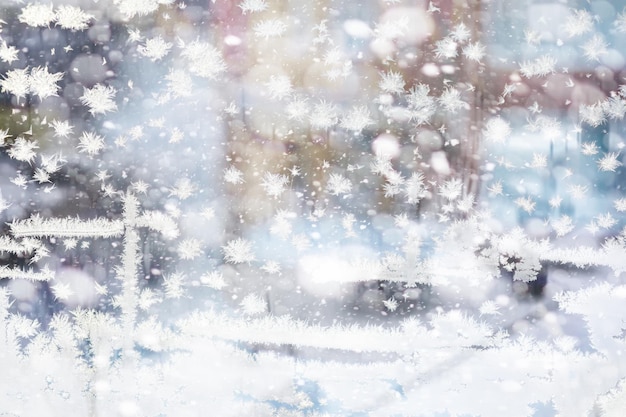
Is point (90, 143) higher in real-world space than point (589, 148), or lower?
higher

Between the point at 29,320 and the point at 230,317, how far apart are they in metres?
0.85

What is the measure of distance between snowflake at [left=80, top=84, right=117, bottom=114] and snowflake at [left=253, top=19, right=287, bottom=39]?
626 millimetres

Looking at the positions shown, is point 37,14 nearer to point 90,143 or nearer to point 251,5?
point 90,143

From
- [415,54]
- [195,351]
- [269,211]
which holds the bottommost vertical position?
[195,351]

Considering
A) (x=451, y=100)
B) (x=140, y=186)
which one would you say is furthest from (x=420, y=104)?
(x=140, y=186)

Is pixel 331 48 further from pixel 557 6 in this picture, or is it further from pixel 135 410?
pixel 135 410

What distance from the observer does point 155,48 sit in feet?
5.58

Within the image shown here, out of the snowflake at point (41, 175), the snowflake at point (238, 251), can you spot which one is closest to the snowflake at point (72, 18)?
the snowflake at point (41, 175)

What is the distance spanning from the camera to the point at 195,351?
1814 mm

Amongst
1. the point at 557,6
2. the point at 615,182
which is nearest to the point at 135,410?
the point at 615,182

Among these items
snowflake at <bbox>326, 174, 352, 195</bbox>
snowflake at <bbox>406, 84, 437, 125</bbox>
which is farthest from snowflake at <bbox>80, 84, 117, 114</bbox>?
snowflake at <bbox>406, 84, 437, 125</bbox>

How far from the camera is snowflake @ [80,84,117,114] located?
1.72m

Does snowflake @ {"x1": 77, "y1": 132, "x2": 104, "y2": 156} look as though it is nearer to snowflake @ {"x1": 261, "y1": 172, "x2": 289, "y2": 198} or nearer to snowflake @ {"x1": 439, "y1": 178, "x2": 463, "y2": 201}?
snowflake @ {"x1": 261, "y1": 172, "x2": 289, "y2": 198}

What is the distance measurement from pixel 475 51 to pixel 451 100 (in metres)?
0.22
